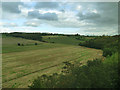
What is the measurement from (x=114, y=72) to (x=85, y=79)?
12.3ft

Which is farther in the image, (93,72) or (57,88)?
(93,72)

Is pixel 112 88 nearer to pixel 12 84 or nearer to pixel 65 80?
pixel 65 80

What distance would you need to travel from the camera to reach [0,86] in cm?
1542

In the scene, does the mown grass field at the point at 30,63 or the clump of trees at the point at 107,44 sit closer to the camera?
the mown grass field at the point at 30,63

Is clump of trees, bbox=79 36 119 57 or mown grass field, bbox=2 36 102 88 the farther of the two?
clump of trees, bbox=79 36 119 57

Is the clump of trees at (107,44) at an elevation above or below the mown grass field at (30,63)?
above

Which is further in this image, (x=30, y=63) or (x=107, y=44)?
(x=107, y=44)

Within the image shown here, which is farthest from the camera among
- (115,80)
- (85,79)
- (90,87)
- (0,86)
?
(0,86)

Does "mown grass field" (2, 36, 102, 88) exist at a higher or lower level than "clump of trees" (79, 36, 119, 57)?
lower

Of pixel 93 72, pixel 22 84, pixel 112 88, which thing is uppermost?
pixel 93 72

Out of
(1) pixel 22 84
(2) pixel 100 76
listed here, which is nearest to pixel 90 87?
(2) pixel 100 76

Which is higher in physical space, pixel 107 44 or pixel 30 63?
pixel 107 44

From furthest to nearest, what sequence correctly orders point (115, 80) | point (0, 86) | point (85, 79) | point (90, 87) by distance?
point (0, 86), point (115, 80), point (85, 79), point (90, 87)

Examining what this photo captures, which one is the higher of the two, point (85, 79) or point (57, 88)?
point (85, 79)
